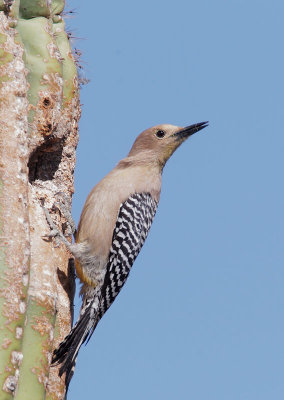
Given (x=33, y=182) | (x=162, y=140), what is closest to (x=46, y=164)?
(x=33, y=182)

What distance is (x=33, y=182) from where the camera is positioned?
5.66 m

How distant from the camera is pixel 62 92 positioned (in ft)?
17.6

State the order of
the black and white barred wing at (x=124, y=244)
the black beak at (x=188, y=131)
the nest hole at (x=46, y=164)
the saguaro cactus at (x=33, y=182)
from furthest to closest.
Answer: the black beak at (x=188, y=131), the black and white barred wing at (x=124, y=244), the nest hole at (x=46, y=164), the saguaro cactus at (x=33, y=182)

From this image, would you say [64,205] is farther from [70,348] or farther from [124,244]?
[70,348]

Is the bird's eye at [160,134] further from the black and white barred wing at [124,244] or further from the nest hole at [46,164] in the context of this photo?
the nest hole at [46,164]

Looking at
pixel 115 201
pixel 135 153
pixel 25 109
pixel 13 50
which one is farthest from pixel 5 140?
pixel 135 153

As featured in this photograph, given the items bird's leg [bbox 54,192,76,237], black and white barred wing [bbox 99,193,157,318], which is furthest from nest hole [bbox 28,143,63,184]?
black and white barred wing [bbox 99,193,157,318]

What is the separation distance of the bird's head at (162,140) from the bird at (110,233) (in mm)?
220

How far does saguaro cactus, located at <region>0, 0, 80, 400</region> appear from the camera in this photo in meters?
3.94

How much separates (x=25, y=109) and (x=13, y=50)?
1.39 ft

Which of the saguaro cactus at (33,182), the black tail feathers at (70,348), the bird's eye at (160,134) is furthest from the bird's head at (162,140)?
the black tail feathers at (70,348)

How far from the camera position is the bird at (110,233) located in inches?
226

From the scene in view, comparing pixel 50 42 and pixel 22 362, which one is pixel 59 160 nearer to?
pixel 50 42

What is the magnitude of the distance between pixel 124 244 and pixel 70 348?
1324 millimetres
